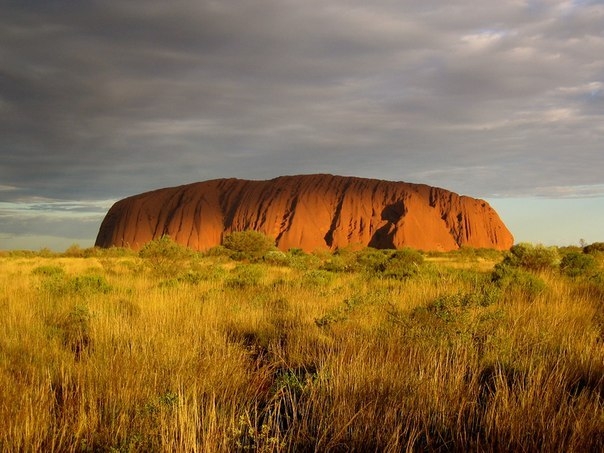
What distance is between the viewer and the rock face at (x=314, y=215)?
5694 centimetres

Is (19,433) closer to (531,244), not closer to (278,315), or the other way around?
(278,315)

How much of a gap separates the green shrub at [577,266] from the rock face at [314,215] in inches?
1443

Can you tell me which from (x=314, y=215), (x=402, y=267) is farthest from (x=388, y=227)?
(x=402, y=267)

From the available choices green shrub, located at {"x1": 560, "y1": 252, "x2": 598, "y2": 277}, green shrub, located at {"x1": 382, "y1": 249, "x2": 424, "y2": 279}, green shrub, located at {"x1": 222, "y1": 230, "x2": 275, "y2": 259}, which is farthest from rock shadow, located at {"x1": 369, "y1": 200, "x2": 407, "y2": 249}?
green shrub, located at {"x1": 560, "y1": 252, "x2": 598, "y2": 277}

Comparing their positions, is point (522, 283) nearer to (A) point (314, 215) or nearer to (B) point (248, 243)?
(B) point (248, 243)

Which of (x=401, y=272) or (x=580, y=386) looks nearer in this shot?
(x=580, y=386)

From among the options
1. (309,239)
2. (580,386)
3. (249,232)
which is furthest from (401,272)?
(309,239)

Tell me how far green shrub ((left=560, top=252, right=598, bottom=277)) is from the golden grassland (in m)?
7.65

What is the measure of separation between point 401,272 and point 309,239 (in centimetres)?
4190

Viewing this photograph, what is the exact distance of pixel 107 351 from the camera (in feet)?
15.1

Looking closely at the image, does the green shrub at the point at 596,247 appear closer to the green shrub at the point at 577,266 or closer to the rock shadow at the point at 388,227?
the rock shadow at the point at 388,227

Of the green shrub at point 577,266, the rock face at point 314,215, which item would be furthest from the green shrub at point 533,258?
the rock face at point 314,215

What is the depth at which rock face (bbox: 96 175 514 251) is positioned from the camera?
56938mm

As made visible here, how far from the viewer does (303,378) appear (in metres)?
4.32
